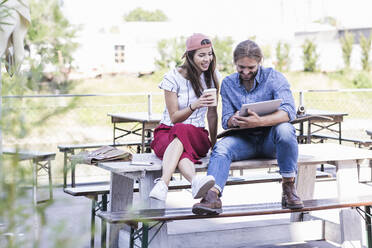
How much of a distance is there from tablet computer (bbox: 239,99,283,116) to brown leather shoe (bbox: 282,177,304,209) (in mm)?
419

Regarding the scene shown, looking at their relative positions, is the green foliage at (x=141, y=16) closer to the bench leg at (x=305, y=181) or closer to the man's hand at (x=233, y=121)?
the bench leg at (x=305, y=181)

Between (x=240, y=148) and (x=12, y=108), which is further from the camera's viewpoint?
(x=240, y=148)

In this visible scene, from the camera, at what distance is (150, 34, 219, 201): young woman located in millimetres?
3916

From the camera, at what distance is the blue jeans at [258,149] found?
3.84m

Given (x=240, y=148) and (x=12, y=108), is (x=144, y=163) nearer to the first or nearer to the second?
(x=240, y=148)

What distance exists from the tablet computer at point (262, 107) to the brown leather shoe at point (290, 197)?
419mm

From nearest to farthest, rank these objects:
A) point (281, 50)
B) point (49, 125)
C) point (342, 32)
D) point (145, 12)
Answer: point (49, 125) < point (281, 50) < point (342, 32) < point (145, 12)

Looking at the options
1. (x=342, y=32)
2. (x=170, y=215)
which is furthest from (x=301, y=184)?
(x=342, y=32)

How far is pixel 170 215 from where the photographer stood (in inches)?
137

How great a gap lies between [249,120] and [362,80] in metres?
26.6

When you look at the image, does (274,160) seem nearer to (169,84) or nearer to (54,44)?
(169,84)

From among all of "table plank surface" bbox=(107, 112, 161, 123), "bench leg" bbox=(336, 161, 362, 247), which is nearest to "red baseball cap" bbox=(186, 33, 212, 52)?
"bench leg" bbox=(336, 161, 362, 247)

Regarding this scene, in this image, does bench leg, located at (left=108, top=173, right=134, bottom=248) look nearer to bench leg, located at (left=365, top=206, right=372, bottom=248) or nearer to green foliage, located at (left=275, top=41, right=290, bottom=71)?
bench leg, located at (left=365, top=206, right=372, bottom=248)

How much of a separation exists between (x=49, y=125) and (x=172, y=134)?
305 cm
